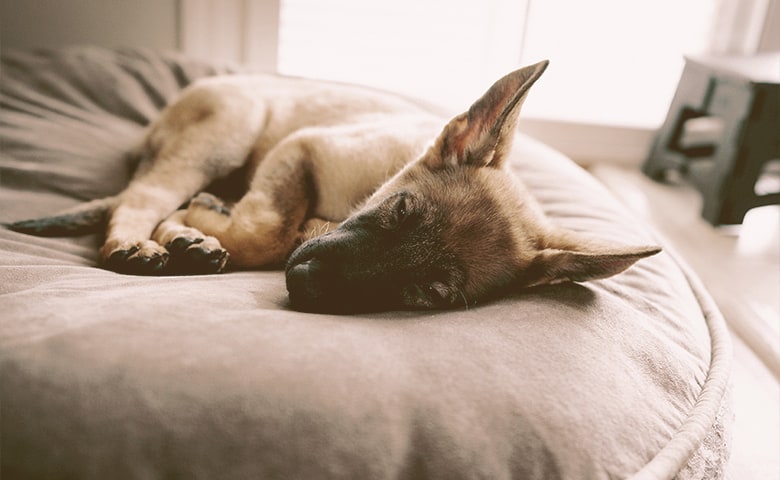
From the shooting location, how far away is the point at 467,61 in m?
4.18

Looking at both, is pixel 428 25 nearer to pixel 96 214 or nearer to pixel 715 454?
pixel 96 214

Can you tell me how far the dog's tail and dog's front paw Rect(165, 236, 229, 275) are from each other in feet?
1.31

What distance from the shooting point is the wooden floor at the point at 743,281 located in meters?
1.90

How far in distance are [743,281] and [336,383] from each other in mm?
2396

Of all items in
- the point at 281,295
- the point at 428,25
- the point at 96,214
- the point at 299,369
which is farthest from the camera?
the point at 428,25

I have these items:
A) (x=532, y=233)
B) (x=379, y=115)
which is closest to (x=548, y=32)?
(x=379, y=115)

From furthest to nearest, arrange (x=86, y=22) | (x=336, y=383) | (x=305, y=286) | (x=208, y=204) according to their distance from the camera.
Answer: (x=86, y=22) < (x=208, y=204) < (x=305, y=286) < (x=336, y=383)

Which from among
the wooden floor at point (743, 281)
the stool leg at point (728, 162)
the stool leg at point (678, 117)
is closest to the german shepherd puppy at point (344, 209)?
the wooden floor at point (743, 281)

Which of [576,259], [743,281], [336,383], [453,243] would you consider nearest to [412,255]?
[453,243]

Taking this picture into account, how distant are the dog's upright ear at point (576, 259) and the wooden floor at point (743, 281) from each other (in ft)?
2.25

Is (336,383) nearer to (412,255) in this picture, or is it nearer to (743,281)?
(412,255)

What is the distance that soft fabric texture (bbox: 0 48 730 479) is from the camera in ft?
3.30

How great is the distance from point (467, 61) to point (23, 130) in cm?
269

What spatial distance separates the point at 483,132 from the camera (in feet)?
5.92
